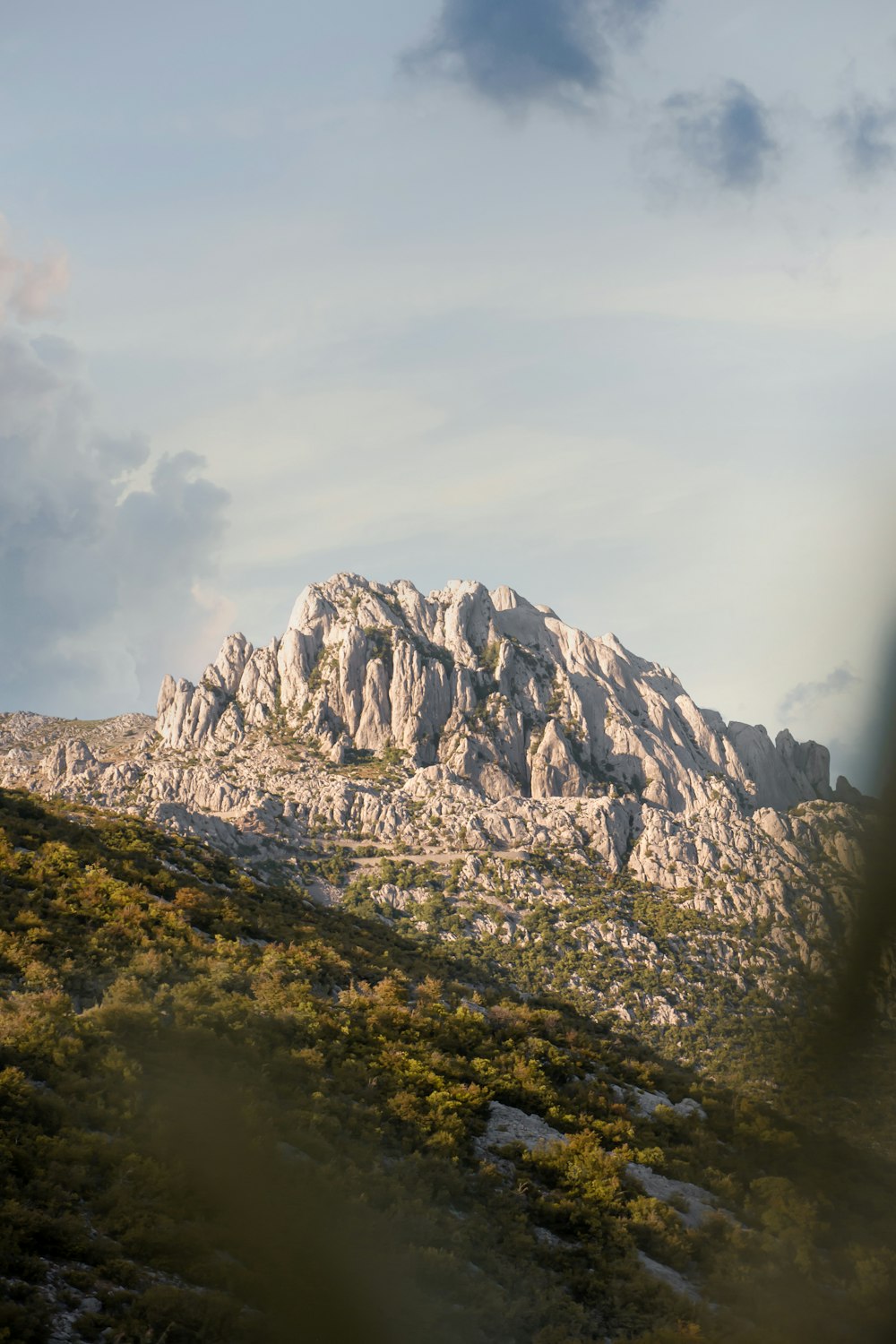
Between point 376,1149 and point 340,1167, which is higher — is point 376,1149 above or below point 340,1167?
above

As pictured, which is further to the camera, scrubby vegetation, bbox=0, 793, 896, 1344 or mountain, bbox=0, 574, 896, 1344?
mountain, bbox=0, 574, 896, 1344

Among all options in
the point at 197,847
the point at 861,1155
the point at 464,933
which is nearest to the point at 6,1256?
the point at 861,1155

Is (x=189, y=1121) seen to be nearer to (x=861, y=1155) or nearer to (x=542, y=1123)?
(x=542, y=1123)

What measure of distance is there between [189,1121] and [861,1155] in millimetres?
23263

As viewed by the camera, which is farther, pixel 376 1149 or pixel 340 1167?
pixel 376 1149

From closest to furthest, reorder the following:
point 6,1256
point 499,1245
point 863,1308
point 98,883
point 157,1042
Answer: point 6,1256
point 863,1308
point 499,1245
point 157,1042
point 98,883

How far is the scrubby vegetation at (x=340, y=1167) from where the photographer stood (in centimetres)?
1478

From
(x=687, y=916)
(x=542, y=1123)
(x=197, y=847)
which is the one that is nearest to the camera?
(x=542, y=1123)

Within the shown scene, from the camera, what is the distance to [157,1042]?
23297 mm

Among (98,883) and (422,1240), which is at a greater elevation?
(98,883)

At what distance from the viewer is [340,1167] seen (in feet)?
66.2

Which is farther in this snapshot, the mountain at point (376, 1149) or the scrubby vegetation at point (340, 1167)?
the mountain at point (376, 1149)

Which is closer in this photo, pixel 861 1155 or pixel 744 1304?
pixel 744 1304

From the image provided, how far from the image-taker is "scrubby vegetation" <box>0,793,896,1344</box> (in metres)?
14.8
